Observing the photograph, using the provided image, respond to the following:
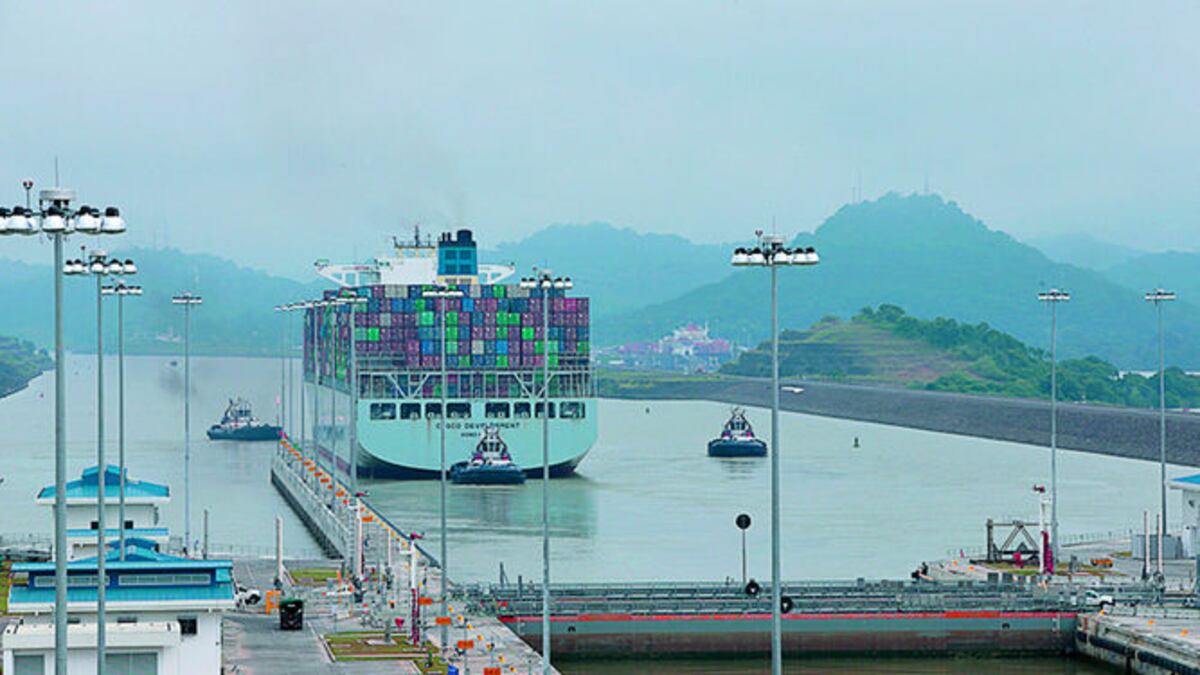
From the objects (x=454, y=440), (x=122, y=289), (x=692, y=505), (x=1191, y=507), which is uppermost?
(x=122, y=289)

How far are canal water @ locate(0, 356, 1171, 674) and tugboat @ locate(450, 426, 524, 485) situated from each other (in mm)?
926

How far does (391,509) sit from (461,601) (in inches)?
1499

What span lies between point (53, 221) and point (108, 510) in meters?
29.9

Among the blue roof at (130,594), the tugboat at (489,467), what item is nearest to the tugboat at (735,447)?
the tugboat at (489,467)

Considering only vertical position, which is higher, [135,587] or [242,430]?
[135,587]

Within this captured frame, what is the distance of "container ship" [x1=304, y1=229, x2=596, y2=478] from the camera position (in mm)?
96625

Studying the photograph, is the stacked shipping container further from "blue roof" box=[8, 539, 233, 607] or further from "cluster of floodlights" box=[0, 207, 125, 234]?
"cluster of floodlights" box=[0, 207, 125, 234]

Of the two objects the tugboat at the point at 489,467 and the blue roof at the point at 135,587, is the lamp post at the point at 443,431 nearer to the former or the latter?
the blue roof at the point at 135,587

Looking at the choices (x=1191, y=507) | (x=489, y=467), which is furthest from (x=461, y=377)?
(x=1191, y=507)

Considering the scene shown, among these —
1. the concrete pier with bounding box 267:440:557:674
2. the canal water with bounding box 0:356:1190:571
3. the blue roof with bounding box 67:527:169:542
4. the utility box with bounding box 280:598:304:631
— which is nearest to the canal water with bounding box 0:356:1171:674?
the canal water with bounding box 0:356:1190:571

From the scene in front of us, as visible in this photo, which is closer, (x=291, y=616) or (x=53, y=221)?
(x=53, y=221)

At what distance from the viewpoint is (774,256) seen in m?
25.1

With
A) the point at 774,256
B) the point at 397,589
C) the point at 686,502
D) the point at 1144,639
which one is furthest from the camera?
the point at 686,502

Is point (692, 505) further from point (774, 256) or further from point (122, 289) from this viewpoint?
Answer: point (774, 256)
